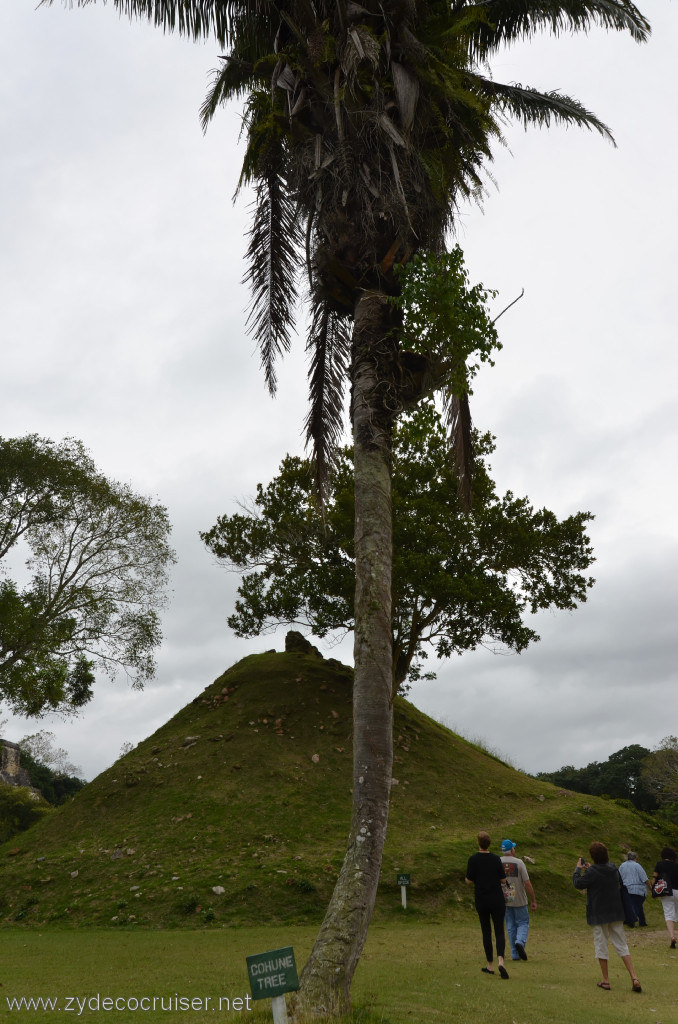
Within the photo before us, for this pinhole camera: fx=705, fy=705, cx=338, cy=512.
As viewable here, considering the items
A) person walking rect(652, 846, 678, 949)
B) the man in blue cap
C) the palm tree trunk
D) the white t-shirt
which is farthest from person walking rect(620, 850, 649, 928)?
the palm tree trunk

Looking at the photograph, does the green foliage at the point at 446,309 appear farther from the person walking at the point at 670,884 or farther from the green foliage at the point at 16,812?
the green foliage at the point at 16,812

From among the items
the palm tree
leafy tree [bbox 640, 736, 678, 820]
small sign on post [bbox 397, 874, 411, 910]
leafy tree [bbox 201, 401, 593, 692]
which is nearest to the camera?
the palm tree

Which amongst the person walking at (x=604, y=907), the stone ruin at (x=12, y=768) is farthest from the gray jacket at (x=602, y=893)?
the stone ruin at (x=12, y=768)

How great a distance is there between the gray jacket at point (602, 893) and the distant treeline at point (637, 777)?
4008cm

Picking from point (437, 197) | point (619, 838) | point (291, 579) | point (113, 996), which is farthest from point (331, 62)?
point (619, 838)

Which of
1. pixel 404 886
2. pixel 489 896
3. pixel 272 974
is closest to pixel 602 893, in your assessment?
pixel 489 896

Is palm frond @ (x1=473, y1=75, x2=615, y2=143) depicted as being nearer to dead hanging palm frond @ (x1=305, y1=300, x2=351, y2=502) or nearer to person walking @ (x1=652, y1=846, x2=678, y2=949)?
dead hanging palm frond @ (x1=305, y1=300, x2=351, y2=502)

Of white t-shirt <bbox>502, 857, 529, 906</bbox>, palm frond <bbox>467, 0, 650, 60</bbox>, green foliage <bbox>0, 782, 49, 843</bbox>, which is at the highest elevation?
palm frond <bbox>467, 0, 650, 60</bbox>

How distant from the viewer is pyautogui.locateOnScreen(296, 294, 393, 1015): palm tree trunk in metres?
6.54

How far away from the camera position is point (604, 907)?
8.63 meters

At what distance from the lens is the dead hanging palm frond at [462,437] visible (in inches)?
471

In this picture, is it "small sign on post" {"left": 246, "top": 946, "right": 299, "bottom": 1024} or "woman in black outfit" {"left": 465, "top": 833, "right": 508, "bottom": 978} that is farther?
"woman in black outfit" {"left": 465, "top": 833, "right": 508, "bottom": 978}

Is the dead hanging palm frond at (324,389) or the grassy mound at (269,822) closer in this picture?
the dead hanging palm frond at (324,389)

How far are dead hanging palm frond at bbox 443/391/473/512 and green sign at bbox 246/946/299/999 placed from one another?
8451mm
